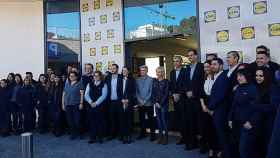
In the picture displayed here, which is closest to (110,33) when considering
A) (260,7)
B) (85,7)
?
(85,7)

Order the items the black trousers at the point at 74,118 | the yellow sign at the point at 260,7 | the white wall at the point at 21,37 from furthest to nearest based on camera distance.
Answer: the white wall at the point at 21,37 < the black trousers at the point at 74,118 < the yellow sign at the point at 260,7

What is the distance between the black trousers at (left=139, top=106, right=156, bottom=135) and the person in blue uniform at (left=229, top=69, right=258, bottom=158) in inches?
116

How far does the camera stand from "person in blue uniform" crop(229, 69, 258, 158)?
500 cm

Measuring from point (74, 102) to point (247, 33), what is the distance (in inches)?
157

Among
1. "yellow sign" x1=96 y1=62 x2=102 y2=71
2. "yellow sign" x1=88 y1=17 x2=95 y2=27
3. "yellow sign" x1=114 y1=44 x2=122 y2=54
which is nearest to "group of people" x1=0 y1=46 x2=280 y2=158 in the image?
"yellow sign" x1=96 y1=62 x2=102 y2=71

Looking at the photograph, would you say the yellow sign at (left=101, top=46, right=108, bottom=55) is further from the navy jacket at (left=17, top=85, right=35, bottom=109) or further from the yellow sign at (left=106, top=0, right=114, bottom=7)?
the navy jacket at (left=17, top=85, right=35, bottom=109)

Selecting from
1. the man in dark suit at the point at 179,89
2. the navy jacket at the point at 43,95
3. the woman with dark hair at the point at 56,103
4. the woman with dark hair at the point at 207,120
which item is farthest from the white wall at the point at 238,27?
the navy jacket at the point at 43,95

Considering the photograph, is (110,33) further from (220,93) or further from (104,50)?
(220,93)

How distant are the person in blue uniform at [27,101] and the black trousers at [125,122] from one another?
273 cm

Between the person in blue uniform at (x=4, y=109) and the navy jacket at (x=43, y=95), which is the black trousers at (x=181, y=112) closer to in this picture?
the navy jacket at (x=43, y=95)

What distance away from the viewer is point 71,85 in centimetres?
879

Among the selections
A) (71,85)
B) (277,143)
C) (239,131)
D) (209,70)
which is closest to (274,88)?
(239,131)

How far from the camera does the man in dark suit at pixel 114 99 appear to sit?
26.8 feet

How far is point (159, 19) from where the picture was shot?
9.09 metres
